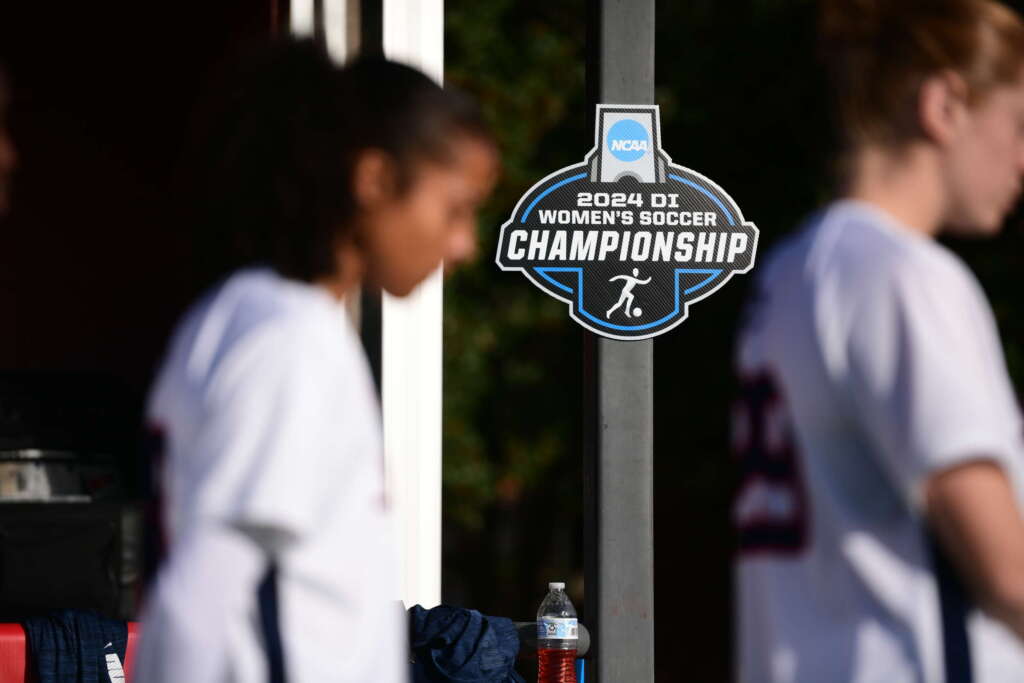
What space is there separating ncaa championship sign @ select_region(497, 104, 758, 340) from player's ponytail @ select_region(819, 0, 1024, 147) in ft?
7.82

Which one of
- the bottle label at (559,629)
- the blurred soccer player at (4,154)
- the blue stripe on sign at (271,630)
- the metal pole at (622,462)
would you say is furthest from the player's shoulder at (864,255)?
the blurred soccer player at (4,154)

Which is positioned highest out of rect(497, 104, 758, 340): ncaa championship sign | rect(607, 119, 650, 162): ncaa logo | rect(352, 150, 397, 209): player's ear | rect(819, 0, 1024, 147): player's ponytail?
rect(607, 119, 650, 162): ncaa logo

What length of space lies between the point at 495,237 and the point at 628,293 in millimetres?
3033

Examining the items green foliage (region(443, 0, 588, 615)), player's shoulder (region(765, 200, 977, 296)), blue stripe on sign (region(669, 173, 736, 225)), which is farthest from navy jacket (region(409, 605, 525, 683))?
green foliage (region(443, 0, 588, 615))

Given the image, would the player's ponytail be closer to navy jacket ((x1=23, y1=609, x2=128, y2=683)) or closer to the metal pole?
the metal pole

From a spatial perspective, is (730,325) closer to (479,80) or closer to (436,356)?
(479,80)

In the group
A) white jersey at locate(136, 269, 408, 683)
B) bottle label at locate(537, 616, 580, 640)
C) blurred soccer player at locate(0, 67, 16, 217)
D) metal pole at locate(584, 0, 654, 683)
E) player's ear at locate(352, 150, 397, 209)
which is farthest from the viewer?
blurred soccer player at locate(0, 67, 16, 217)

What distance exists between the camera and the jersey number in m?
1.61

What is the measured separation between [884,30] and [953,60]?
8 centimetres

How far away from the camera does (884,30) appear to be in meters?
1.67

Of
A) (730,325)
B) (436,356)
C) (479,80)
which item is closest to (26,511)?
(436,356)

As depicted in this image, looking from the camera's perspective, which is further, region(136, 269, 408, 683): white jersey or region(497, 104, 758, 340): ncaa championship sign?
region(497, 104, 758, 340): ncaa championship sign

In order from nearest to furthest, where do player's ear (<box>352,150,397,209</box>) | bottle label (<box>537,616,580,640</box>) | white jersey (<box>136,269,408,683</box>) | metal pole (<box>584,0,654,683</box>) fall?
1. white jersey (<box>136,269,408,683</box>)
2. player's ear (<box>352,150,397,209</box>)
3. metal pole (<box>584,0,654,683</box>)
4. bottle label (<box>537,616,580,640</box>)

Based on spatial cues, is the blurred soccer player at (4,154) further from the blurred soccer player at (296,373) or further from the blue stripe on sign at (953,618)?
the blue stripe on sign at (953,618)
